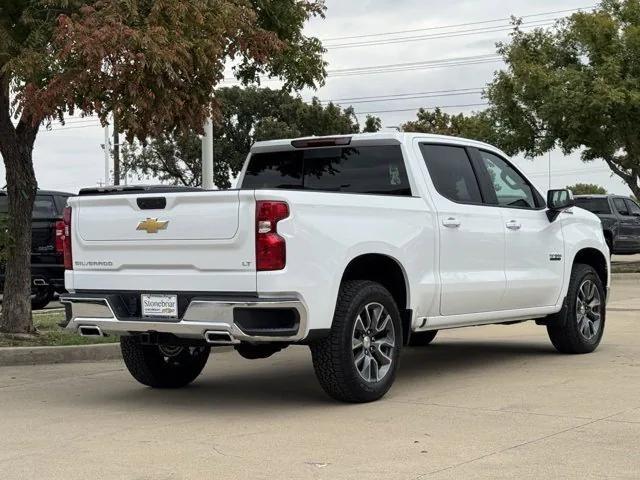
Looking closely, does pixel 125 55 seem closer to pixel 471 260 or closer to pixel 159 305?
pixel 159 305

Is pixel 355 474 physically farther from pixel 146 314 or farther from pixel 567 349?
pixel 567 349

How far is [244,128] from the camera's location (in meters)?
56.5

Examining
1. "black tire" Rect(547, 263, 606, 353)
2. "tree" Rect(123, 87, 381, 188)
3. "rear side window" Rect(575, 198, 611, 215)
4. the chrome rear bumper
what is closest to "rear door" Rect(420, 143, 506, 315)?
"black tire" Rect(547, 263, 606, 353)

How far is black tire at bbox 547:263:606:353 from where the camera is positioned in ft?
32.4

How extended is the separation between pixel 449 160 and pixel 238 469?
165 inches

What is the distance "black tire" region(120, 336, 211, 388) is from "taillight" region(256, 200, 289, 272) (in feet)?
5.98

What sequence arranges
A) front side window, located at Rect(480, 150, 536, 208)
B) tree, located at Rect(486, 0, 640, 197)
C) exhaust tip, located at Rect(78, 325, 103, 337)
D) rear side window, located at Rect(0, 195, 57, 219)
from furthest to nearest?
1. tree, located at Rect(486, 0, 640, 197)
2. rear side window, located at Rect(0, 195, 57, 219)
3. front side window, located at Rect(480, 150, 536, 208)
4. exhaust tip, located at Rect(78, 325, 103, 337)

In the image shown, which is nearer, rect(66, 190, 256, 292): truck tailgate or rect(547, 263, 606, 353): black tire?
rect(66, 190, 256, 292): truck tailgate

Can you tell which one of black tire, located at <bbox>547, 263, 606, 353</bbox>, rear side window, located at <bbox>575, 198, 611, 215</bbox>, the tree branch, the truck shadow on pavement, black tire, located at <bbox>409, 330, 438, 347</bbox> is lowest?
the truck shadow on pavement

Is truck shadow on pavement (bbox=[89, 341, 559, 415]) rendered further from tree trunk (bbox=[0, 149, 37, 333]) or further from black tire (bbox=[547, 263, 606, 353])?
tree trunk (bbox=[0, 149, 37, 333])

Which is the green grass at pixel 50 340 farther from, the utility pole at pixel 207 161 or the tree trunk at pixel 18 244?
the utility pole at pixel 207 161

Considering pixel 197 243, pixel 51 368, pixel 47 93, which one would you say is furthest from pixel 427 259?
pixel 51 368

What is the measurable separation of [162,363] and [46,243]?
27.1ft

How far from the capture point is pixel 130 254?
7.42m
